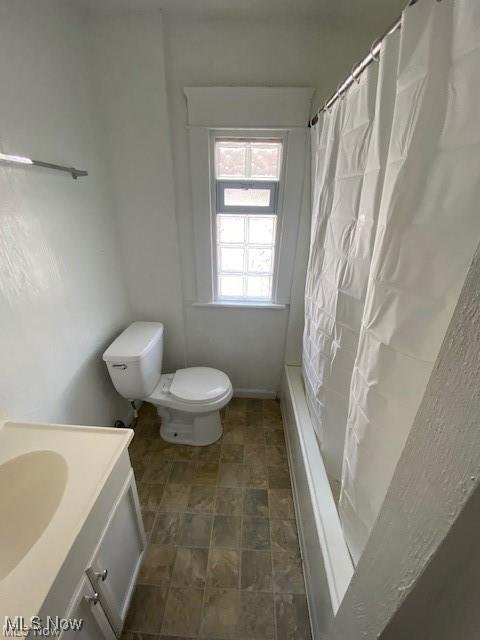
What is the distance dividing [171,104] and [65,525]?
182cm

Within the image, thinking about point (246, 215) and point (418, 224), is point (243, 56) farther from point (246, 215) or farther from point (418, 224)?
point (418, 224)

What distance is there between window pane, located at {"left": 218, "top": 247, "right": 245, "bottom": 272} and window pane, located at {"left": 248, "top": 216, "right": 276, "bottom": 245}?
4.9 inches

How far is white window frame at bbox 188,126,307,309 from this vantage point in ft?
4.90

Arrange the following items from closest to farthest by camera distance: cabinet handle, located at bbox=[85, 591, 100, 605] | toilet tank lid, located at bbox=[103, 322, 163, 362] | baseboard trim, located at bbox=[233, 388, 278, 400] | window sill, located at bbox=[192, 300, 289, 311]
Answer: cabinet handle, located at bbox=[85, 591, 100, 605], toilet tank lid, located at bbox=[103, 322, 163, 362], window sill, located at bbox=[192, 300, 289, 311], baseboard trim, located at bbox=[233, 388, 278, 400]

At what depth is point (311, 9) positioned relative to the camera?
4.08 feet

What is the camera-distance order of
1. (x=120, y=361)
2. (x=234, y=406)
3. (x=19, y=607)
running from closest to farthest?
(x=19, y=607) → (x=120, y=361) → (x=234, y=406)

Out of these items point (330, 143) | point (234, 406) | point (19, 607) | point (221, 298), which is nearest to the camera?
point (19, 607)

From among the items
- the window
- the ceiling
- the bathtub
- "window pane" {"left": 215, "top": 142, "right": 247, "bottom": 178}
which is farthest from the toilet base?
the ceiling

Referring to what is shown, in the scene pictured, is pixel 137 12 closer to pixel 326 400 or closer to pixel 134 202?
pixel 134 202

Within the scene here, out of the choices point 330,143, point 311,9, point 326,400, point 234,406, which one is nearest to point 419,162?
point 330,143

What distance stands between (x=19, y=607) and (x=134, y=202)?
66.3 inches

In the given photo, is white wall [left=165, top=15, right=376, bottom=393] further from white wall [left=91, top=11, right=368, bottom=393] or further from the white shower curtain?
the white shower curtain

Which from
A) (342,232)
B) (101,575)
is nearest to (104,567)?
(101,575)

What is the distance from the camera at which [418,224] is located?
0.58 meters
